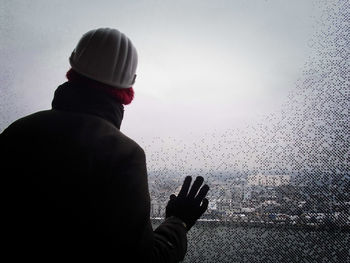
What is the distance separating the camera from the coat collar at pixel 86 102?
401 mm

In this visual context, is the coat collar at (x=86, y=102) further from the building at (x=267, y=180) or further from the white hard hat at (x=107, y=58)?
the building at (x=267, y=180)

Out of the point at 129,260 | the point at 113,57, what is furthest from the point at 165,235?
the point at 113,57

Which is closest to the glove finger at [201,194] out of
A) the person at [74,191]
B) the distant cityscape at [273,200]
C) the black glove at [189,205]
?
the black glove at [189,205]

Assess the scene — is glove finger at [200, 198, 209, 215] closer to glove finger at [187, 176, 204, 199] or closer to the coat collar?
glove finger at [187, 176, 204, 199]

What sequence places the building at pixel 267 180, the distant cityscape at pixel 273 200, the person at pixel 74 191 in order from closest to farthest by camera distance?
the person at pixel 74 191
the distant cityscape at pixel 273 200
the building at pixel 267 180

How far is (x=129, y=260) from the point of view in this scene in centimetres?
34

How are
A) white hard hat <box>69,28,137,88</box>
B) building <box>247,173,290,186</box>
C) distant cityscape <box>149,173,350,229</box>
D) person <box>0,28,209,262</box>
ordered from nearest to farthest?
person <box>0,28,209,262</box>, white hard hat <box>69,28,137,88</box>, distant cityscape <box>149,173,350,229</box>, building <box>247,173,290,186</box>

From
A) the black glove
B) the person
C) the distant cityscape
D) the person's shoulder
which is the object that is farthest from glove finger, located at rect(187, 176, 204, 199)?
the distant cityscape

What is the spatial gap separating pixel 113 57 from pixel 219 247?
1.10 meters

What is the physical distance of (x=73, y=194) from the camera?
33cm

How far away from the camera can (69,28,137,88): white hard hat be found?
1.42ft

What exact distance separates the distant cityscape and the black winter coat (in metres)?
0.87

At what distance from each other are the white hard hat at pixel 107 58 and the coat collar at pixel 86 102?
0.09 feet

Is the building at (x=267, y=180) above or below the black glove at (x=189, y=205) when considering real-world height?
above
